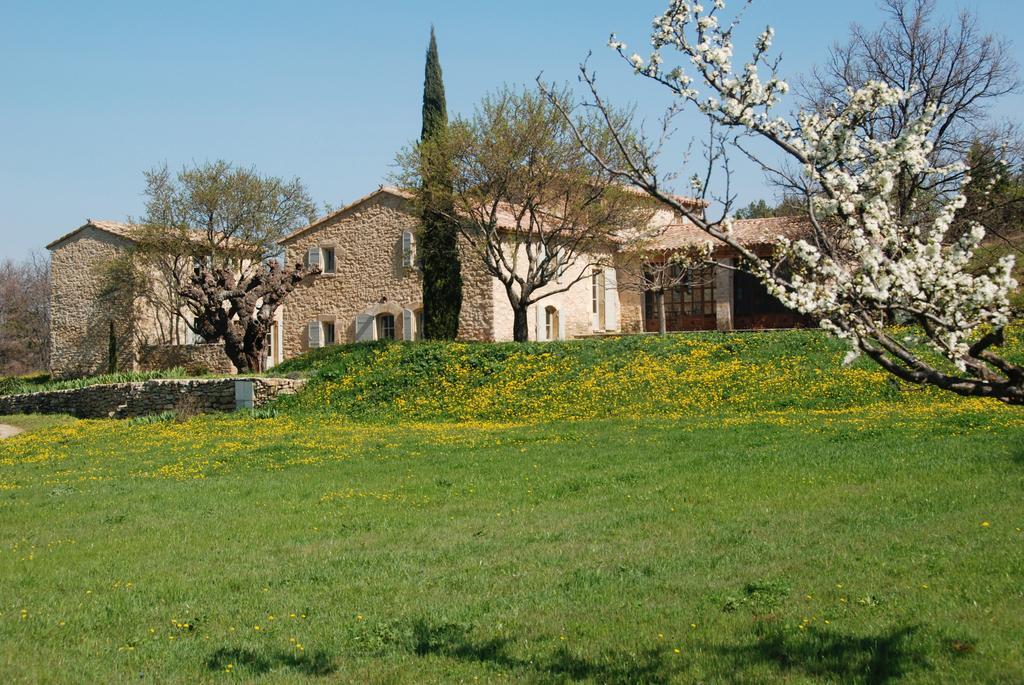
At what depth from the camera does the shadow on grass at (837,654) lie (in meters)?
6.01

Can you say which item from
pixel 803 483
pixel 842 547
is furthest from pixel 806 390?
pixel 842 547

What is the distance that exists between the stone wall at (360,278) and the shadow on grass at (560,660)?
1143 inches

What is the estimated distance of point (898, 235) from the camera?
5359mm

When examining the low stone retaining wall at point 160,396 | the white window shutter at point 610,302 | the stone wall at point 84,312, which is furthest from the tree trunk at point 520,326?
the stone wall at point 84,312

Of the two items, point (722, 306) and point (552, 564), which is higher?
point (722, 306)

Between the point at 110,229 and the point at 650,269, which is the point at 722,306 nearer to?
the point at 650,269

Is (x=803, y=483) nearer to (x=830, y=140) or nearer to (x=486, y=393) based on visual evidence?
(x=830, y=140)

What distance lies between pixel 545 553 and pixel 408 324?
95.0 ft

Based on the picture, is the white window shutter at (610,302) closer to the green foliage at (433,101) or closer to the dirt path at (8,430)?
the green foliage at (433,101)

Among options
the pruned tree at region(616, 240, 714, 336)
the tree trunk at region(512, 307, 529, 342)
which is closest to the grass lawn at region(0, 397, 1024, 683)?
the tree trunk at region(512, 307, 529, 342)

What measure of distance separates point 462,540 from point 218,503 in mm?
4533

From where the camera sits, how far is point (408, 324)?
3788 cm

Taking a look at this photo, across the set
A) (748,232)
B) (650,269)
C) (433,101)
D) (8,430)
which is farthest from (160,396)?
(748,232)

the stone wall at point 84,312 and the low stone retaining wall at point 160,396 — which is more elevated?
the stone wall at point 84,312
